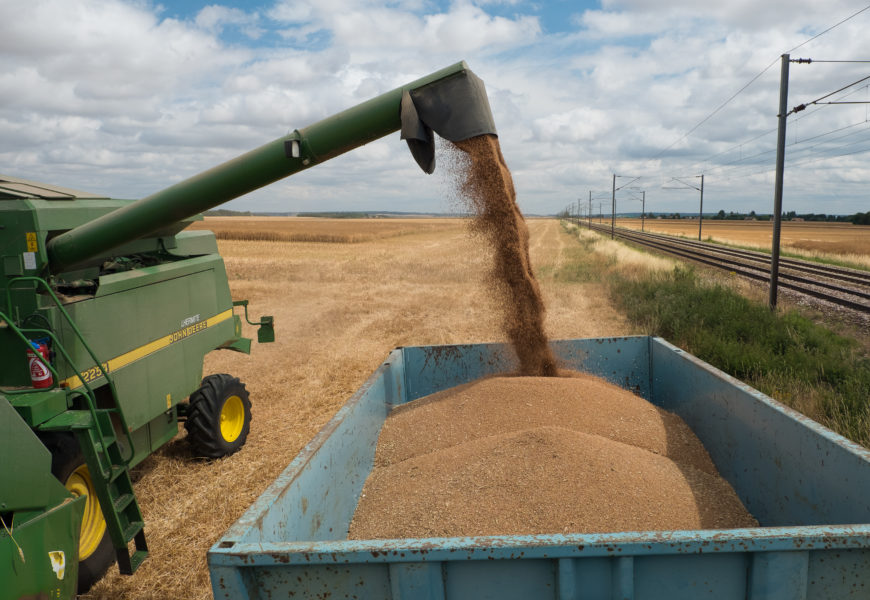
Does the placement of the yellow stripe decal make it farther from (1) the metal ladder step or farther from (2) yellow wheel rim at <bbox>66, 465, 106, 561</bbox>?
(2) yellow wheel rim at <bbox>66, 465, 106, 561</bbox>

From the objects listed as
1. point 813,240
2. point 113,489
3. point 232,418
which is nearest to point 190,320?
point 232,418

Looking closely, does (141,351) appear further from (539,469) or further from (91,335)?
(539,469)

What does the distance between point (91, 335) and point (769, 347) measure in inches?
320

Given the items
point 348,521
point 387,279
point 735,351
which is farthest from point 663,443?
point 387,279

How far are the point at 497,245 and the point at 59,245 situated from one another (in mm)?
3144

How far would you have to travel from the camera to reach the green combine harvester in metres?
2.76

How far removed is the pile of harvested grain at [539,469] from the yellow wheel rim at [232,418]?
2.09 m

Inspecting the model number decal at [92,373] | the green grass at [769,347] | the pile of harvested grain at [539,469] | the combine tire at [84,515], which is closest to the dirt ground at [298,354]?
the combine tire at [84,515]

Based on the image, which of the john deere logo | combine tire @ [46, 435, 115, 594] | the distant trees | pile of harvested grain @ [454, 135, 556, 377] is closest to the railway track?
pile of harvested grain @ [454, 135, 556, 377]

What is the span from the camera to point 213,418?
5.27 meters

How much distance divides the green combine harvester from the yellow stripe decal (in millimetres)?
12

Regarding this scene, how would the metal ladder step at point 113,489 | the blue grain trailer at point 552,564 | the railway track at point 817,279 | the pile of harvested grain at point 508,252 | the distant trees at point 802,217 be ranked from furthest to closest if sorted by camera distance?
the distant trees at point 802,217 < the railway track at point 817,279 < the pile of harvested grain at point 508,252 < the metal ladder step at point 113,489 < the blue grain trailer at point 552,564

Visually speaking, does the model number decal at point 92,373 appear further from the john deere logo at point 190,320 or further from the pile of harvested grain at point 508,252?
the pile of harvested grain at point 508,252

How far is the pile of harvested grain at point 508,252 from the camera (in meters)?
4.30
